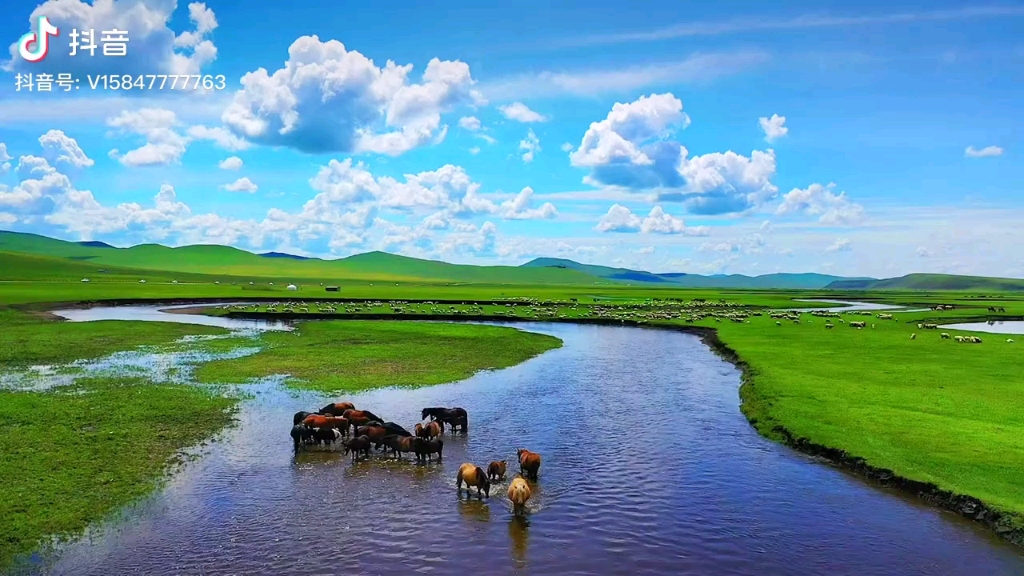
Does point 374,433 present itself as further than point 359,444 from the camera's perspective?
Yes

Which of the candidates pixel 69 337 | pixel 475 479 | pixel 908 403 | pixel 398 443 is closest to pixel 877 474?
pixel 908 403

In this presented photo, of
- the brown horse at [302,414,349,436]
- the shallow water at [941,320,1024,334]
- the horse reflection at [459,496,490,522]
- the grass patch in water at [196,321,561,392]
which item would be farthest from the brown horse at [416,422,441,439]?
the shallow water at [941,320,1024,334]

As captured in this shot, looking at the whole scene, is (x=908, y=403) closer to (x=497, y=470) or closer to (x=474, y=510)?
(x=497, y=470)

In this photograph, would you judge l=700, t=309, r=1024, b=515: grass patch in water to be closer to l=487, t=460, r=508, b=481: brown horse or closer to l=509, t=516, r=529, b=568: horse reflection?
l=487, t=460, r=508, b=481: brown horse

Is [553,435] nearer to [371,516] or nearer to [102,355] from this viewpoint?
[371,516]

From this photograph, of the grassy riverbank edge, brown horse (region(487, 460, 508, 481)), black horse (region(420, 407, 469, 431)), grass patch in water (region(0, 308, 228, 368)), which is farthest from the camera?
grass patch in water (region(0, 308, 228, 368))

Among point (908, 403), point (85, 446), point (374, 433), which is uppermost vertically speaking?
point (908, 403)
